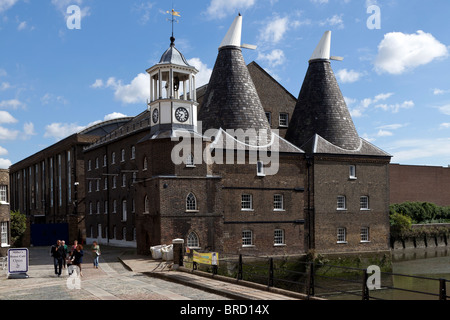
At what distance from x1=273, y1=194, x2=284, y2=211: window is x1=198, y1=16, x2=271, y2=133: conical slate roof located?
15.4 feet

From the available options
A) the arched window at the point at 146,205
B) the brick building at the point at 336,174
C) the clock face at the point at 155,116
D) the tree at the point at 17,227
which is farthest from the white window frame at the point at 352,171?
the tree at the point at 17,227

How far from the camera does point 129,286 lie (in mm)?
18484

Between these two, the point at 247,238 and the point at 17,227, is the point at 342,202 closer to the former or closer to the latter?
the point at 247,238

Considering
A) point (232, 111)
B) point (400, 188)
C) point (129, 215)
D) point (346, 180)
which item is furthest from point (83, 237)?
point (400, 188)

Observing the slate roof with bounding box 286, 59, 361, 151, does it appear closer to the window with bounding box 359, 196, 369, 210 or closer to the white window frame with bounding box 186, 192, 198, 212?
the window with bounding box 359, 196, 369, 210

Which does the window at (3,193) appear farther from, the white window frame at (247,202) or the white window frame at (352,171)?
the white window frame at (352,171)

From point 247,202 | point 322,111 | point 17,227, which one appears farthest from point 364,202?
point 17,227

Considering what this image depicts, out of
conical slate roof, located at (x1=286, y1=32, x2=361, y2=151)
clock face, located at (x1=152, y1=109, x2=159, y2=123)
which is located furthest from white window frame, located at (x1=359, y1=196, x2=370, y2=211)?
clock face, located at (x1=152, y1=109, x2=159, y2=123)

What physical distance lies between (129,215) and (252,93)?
14.2 meters

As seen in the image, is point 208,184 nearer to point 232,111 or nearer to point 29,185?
point 232,111

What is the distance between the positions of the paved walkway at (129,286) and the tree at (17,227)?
20.8m

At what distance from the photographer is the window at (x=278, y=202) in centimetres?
3494

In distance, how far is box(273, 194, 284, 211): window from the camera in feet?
115
